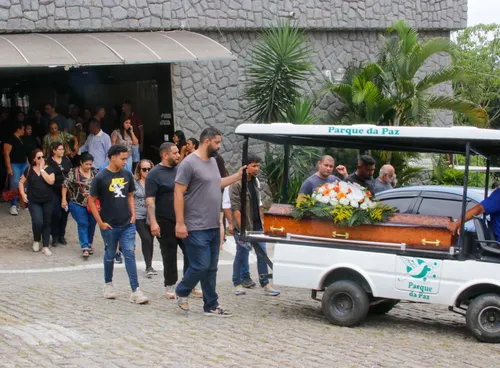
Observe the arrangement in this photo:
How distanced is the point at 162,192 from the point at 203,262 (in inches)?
54.3

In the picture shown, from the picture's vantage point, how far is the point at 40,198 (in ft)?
43.7

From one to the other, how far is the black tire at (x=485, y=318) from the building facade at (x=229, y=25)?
404 inches

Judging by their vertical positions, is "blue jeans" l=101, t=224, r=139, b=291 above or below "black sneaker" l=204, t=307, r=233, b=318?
above

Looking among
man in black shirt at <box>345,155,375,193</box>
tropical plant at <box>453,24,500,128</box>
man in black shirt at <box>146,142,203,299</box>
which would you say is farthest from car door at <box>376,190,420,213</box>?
tropical plant at <box>453,24,500,128</box>

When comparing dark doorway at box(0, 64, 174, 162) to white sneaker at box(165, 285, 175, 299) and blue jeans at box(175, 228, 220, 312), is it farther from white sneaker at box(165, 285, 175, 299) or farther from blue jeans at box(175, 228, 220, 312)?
blue jeans at box(175, 228, 220, 312)

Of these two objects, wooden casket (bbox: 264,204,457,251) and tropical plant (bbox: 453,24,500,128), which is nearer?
wooden casket (bbox: 264,204,457,251)

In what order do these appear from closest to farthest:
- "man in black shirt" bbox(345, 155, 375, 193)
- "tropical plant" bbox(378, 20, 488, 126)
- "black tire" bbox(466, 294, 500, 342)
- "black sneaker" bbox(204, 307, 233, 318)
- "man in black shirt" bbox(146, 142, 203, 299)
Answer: "black tire" bbox(466, 294, 500, 342), "black sneaker" bbox(204, 307, 233, 318), "man in black shirt" bbox(146, 142, 203, 299), "man in black shirt" bbox(345, 155, 375, 193), "tropical plant" bbox(378, 20, 488, 126)

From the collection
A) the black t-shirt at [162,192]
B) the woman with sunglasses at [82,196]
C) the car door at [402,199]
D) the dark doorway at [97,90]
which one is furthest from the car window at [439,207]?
the dark doorway at [97,90]

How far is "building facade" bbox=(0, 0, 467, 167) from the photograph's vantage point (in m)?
16.0

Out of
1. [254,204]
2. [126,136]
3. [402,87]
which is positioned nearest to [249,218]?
[254,204]

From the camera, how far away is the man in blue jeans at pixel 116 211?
9.39 m

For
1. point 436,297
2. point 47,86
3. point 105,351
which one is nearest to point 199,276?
point 105,351

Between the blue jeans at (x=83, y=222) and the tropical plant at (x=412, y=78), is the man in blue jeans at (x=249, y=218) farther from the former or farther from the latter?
the tropical plant at (x=412, y=78)

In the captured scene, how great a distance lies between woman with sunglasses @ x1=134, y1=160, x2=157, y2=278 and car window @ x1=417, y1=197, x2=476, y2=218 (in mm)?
3530
